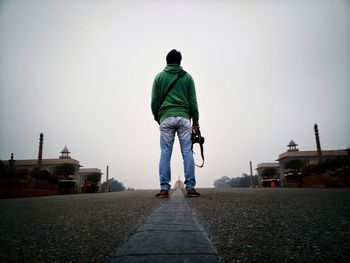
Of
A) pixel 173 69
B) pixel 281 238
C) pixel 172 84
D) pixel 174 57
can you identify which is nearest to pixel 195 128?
pixel 172 84

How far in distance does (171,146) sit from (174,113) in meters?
0.56

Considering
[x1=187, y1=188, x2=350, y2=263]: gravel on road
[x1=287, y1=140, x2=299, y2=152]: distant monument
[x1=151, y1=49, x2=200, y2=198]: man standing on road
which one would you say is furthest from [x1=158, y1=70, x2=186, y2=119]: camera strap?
[x1=287, y1=140, x2=299, y2=152]: distant monument

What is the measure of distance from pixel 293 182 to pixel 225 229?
1802 cm

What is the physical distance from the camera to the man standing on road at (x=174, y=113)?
13.0ft

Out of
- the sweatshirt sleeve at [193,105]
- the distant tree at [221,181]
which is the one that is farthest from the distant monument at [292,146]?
the distant tree at [221,181]

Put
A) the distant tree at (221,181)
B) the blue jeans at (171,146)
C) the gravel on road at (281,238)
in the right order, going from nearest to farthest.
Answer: the gravel on road at (281,238) < the blue jeans at (171,146) < the distant tree at (221,181)

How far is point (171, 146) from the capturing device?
13.5 ft

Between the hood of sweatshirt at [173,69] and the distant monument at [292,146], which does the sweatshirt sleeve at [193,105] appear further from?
the distant monument at [292,146]

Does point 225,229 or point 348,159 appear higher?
point 348,159

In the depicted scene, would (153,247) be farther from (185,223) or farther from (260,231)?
(260,231)

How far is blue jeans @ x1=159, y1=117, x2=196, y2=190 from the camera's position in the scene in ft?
12.9

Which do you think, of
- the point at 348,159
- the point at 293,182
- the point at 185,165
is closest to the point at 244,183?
the point at 348,159

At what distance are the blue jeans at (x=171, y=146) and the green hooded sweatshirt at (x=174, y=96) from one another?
0.17 meters

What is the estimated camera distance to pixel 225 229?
1.36 metres
